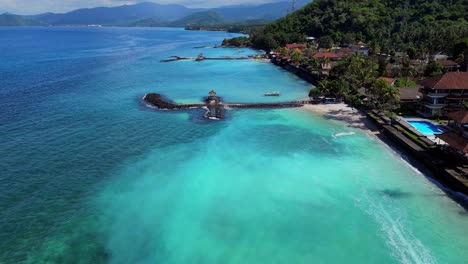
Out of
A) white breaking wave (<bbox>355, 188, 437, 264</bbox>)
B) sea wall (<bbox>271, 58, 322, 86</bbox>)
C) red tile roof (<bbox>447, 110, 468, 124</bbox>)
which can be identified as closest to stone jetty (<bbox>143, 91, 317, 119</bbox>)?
sea wall (<bbox>271, 58, 322, 86</bbox>)

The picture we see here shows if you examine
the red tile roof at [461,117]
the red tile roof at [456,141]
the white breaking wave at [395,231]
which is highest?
the red tile roof at [461,117]

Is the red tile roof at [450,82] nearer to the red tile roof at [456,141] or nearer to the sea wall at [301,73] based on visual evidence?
the red tile roof at [456,141]

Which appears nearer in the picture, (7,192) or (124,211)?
(124,211)

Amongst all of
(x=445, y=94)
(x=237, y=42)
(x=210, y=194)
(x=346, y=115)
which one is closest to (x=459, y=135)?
(x=445, y=94)

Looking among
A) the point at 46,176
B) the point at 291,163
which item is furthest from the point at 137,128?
the point at 291,163

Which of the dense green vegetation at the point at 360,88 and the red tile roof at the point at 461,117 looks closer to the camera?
the red tile roof at the point at 461,117

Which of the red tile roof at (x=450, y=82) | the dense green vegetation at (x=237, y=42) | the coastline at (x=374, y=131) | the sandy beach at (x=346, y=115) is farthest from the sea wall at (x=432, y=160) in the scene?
the dense green vegetation at (x=237, y=42)

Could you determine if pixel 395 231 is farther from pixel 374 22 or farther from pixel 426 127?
pixel 374 22

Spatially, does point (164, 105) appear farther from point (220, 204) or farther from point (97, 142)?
point (220, 204)
